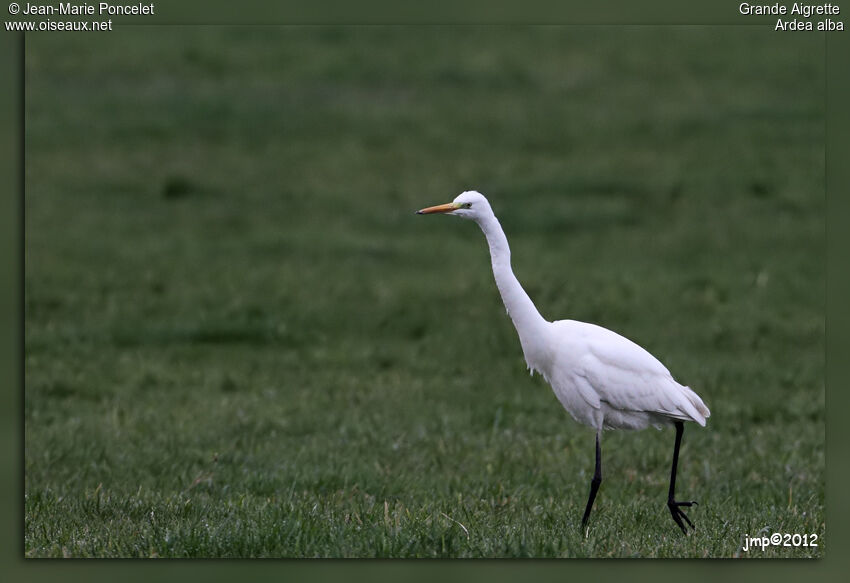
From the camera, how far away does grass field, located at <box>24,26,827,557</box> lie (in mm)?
7363

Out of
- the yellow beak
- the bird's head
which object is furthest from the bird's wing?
the yellow beak

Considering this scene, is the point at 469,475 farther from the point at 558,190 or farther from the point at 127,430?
the point at 558,190

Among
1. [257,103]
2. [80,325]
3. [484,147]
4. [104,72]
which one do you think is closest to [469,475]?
[80,325]

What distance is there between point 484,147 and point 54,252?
702 centimetres

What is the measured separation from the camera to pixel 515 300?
22.2 ft

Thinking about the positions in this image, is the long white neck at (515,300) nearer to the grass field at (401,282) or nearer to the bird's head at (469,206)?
the bird's head at (469,206)

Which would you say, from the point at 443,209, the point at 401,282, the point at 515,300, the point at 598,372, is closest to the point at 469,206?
the point at 443,209

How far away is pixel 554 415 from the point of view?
1030cm

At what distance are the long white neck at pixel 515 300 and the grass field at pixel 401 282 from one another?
102 centimetres

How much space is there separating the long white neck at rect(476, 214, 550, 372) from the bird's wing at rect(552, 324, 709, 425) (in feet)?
0.88

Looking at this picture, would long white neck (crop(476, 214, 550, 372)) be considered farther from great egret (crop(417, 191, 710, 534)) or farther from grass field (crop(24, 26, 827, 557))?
grass field (crop(24, 26, 827, 557))

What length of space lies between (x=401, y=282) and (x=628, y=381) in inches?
282

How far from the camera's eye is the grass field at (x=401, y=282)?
24.2 feet

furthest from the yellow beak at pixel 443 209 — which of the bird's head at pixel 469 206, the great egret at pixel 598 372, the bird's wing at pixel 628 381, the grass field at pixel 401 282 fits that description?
the grass field at pixel 401 282
